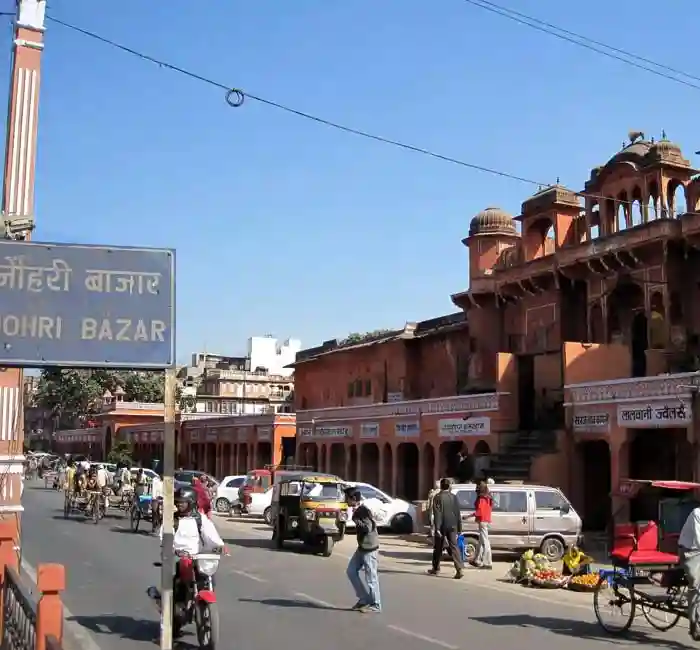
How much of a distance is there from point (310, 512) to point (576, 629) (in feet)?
32.6

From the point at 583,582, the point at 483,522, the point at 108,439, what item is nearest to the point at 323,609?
the point at 583,582

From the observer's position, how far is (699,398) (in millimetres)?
20203

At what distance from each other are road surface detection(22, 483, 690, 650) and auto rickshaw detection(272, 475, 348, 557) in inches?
22.2

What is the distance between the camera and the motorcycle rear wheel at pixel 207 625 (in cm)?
913

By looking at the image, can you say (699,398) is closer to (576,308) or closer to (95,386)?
(576,308)

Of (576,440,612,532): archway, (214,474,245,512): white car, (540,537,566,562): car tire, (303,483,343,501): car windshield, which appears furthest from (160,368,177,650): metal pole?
(214,474,245,512): white car

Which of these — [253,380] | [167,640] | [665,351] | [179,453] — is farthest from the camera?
[253,380]

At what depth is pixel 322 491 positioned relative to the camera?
21.8 meters

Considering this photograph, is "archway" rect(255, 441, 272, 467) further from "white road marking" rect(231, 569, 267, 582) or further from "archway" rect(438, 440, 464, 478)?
"white road marking" rect(231, 569, 267, 582)

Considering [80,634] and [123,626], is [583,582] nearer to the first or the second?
[123,626]

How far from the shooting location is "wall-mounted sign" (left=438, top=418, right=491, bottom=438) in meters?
29.3

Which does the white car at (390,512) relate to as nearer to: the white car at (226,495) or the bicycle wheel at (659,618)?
the white car at (226,495)

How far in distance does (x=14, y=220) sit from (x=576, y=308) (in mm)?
25536

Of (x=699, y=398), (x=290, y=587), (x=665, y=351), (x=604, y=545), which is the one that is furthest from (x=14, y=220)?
(x=665, y=351)
